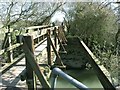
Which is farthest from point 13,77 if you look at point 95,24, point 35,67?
point 95,24

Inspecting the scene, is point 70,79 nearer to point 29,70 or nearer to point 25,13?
point 29,70

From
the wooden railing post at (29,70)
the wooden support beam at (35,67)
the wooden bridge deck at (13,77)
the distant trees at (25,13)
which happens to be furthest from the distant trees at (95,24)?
the wooden support beam at (35,67)

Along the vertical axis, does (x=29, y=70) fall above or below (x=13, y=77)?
above

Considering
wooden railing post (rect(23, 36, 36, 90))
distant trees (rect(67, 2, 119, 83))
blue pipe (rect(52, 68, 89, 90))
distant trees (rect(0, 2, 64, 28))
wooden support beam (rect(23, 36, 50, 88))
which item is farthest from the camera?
distant trees (rect(67, 2, 119, 83))

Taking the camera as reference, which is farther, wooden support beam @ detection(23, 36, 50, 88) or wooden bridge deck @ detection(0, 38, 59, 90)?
wooden bridge deck @ detection(0, 38, 59, 90)

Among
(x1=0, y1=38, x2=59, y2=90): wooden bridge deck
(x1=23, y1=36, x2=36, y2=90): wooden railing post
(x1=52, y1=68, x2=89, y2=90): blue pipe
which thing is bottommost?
(x1=0, y1=38, x2=59, y2=90): wooden bridge deck

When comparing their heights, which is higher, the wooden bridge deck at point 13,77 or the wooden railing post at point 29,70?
the wooden railing post at point 29,70

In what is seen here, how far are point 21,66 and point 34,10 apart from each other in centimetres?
847

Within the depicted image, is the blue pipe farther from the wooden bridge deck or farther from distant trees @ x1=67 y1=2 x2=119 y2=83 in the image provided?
distant trees @ x1=67 y1=2 x2=119 y2=83

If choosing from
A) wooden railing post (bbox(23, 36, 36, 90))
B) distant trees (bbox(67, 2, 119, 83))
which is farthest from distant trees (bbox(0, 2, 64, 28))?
wooden railing post (bbox(23, 36, 36, 90))

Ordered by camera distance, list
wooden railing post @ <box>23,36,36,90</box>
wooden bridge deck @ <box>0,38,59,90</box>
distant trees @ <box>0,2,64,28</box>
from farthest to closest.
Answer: distant trees @ <box>0,2,64,28</box>
wooden bridge deck @ <box>0,38,59,90</box>
wooden railing post @ <box>23,36,36,90</box>

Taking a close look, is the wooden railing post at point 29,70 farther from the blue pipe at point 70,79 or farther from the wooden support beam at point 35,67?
the blue pipe at point 70,79

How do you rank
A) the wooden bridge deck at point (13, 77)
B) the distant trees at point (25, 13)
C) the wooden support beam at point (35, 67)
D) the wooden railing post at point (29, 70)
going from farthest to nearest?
1. the distant trees at point (25, 13)
2. the wooden bridge deck at point (13, 77)
3. the wooden railing post at point (29, 70)
4. the wooden support beam at point (35, 67)

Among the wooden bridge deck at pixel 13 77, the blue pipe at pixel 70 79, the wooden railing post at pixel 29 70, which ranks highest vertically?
the blue pipe at pixel 70 79
